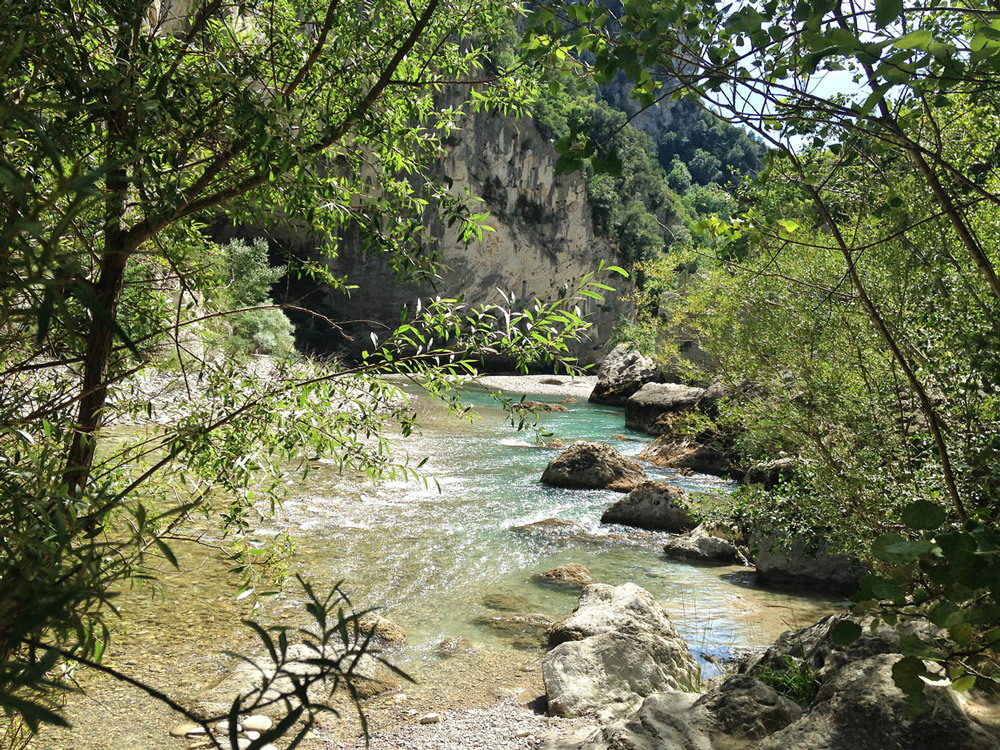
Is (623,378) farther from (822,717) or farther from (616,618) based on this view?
(822,717)

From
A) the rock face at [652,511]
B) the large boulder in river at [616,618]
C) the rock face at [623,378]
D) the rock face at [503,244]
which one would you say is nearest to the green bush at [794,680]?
the large boulder in river at [616,618]

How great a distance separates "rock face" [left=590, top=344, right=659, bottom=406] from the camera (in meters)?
27.8

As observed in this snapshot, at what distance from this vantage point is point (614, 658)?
5207 mm

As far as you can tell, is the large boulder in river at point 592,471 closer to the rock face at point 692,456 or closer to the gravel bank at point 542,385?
the rock face at point 692,456

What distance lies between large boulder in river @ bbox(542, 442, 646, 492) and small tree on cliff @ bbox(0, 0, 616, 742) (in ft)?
32.2

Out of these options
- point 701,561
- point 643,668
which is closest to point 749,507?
point 643,668

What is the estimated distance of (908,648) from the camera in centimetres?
124

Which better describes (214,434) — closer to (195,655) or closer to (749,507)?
(195,655)

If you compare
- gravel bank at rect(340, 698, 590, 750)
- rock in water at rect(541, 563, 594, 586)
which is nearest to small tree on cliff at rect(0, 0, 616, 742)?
gravel bank at rect(340, 698, 590, 750)

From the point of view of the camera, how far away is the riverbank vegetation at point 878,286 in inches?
51.7

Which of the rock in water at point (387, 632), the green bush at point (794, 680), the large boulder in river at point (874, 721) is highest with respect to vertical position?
the large boulder in river at point (874, 721)

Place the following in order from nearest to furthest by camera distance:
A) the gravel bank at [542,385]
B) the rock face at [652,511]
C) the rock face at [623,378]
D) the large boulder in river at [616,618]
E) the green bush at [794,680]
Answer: the green bush at [794,680] → the large boulder in river at [616,618] → the rock face at [652,511] → the rock face at [623,378] → the gravel bank at [542,385]

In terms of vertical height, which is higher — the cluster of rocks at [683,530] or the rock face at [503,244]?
the rock face at [503,244]

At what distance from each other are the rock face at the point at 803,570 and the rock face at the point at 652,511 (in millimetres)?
2032
